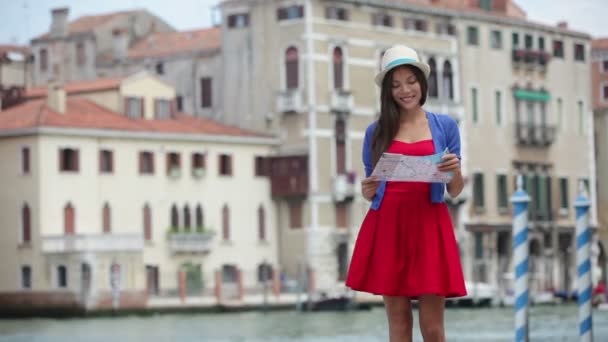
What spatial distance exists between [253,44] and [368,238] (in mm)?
46165

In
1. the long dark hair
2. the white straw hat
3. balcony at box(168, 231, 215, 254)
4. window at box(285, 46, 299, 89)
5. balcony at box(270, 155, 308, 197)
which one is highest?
window at box(285, 46, 299, 89)

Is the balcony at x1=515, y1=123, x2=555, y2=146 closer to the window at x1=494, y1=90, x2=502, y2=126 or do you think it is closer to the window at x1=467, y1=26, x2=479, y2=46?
the window at x1=494, y1=90, x2=502, y2=126

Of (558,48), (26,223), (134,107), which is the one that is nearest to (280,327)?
(26,223)

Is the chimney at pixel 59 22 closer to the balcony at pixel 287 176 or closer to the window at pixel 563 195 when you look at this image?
the balcony at pixel 287 176

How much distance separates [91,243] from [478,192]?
54.6ft

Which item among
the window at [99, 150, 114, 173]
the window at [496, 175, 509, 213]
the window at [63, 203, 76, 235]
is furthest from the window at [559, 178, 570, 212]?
the window at [63, 203, 76, 235]

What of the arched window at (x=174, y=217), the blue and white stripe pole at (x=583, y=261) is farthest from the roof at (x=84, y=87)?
the blue and white stripe pole at (x=583, y=261)

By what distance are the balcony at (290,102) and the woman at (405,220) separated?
1782 inches

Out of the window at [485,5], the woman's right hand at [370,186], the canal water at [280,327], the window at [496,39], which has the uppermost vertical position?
the window at [485,5]

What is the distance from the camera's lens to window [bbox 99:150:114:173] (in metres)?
47.8

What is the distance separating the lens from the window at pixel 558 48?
6297 centimetres

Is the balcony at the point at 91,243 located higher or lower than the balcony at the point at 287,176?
lower

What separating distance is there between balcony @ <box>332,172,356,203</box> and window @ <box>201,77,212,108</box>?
4.22 metres

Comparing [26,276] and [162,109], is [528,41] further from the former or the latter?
[26,276]
